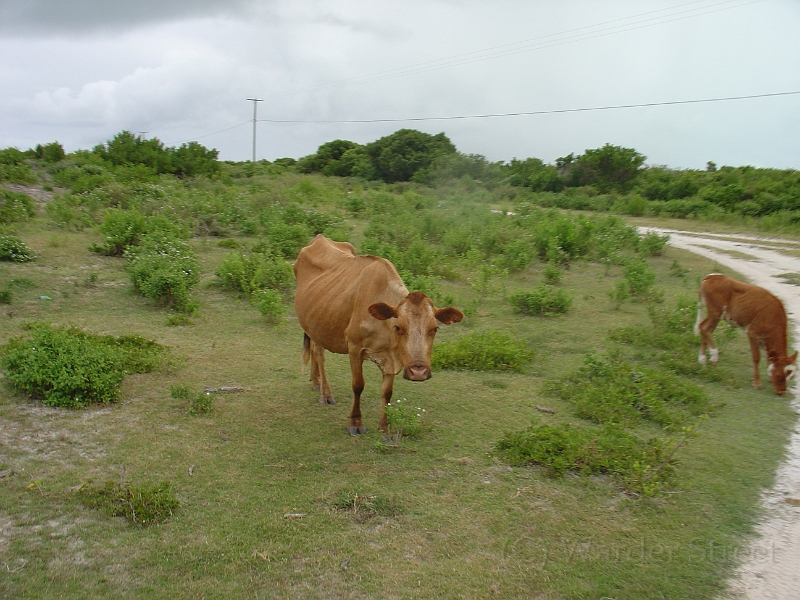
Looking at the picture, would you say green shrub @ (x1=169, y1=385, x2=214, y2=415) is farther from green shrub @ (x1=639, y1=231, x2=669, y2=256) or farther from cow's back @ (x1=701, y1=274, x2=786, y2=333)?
green shrub @ (x1=639, y1=231, x2=669, y2=256)

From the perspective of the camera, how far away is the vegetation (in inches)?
156

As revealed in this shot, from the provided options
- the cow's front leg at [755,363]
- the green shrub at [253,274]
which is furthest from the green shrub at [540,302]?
the green shrub at [253,274]

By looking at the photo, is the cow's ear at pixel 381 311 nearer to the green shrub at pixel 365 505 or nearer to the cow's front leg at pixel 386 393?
the cow's front leg at pixel 386 393

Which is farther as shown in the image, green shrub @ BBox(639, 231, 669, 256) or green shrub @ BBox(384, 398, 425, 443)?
green shrub @ BBox(639, 231, 669, 256)

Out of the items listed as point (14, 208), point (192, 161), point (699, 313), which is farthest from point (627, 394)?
point (192, 161)

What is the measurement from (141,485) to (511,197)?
33.1m

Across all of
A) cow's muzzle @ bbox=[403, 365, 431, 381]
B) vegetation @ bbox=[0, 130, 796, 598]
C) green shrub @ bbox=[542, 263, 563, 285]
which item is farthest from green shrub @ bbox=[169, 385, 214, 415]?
green shrub @ bbox=[542, 263, 563, 285]

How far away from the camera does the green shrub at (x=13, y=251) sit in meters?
11.5

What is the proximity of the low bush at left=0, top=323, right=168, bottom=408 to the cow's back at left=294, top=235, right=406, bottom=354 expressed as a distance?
6.73 ft

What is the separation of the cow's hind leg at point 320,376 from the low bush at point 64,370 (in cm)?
200

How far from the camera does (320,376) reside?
275 inches

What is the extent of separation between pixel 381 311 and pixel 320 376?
1.93m

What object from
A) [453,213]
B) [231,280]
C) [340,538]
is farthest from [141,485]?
[453,213]

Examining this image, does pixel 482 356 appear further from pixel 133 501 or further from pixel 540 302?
pixel 133 501
